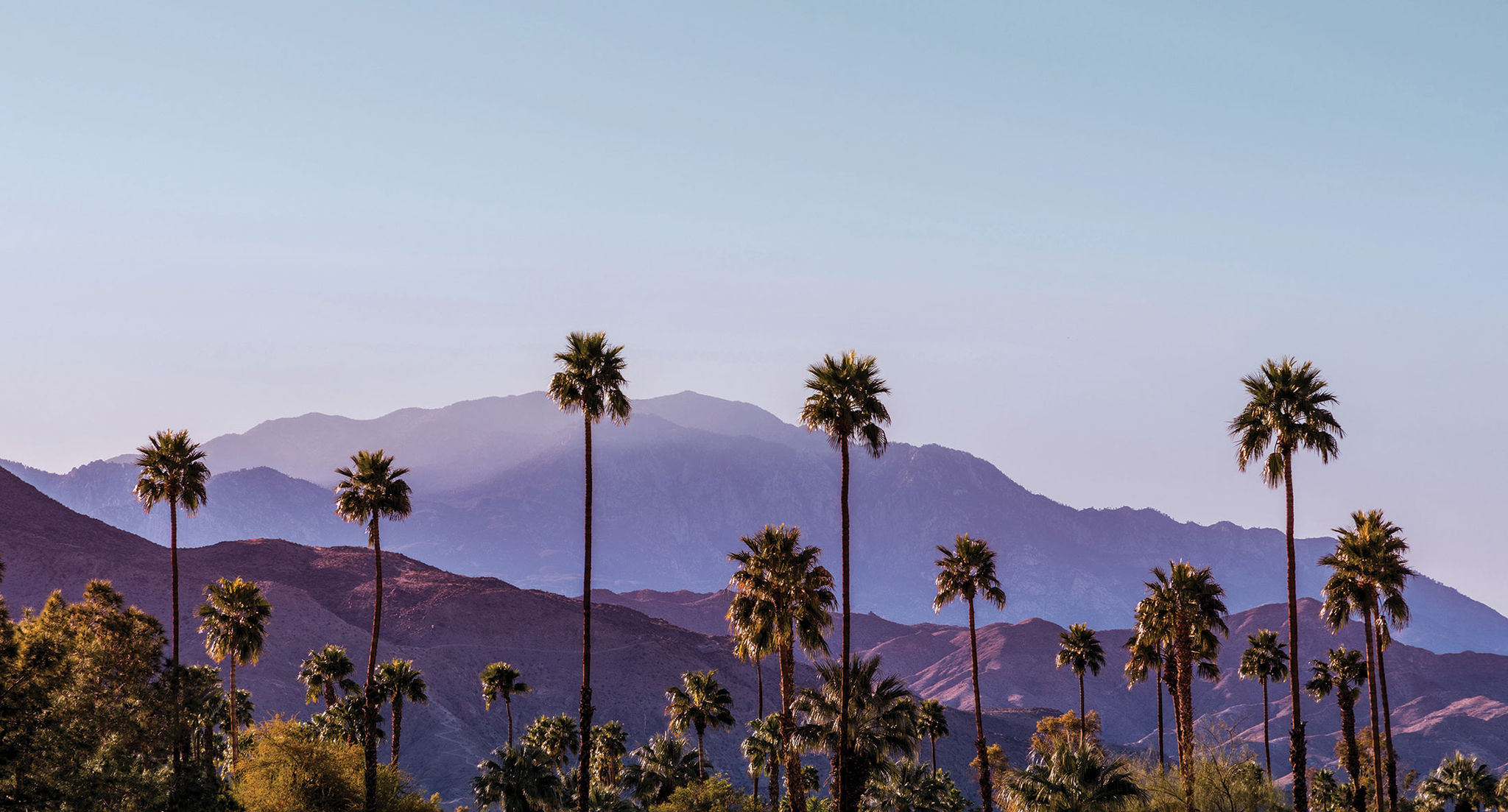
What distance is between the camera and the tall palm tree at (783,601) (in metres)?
43.2

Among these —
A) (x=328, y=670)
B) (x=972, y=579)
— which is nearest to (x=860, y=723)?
(x=972, y=579)

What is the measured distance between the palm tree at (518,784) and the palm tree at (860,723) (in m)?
17.0

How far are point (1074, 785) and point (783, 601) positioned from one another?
11.5 metres

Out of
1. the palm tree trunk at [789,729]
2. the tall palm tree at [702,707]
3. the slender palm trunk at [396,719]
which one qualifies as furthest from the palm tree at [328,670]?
the palm tree trunk at [789,729]

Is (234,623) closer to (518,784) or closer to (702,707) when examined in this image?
(518,784)

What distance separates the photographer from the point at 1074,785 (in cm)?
4072

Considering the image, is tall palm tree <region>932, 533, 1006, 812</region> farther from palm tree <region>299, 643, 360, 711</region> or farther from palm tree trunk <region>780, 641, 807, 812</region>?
palm tree <region>299, 643, 360, 711</region>

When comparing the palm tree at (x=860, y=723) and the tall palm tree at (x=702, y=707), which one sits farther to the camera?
the tall palm tree at (x=702, y=707)

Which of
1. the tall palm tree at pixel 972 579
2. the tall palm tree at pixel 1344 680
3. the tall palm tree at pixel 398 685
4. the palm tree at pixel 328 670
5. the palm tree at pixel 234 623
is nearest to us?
the palm tree at pixel 234 623

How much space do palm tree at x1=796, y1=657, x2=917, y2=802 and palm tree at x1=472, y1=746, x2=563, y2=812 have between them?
17.0 metres

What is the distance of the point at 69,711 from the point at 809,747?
974 inches

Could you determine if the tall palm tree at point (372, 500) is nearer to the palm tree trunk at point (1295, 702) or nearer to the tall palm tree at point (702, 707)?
the tall palm tree at point (702, 707)

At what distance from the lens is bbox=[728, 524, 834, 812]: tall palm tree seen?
4319 centimetres

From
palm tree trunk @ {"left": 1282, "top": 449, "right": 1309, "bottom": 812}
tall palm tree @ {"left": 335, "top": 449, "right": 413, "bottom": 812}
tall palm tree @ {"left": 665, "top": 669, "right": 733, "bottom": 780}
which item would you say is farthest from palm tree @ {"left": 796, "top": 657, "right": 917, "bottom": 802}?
tall palm tree @ {"left": 665, "top": 669, "right": 733, "bottom": 780}
